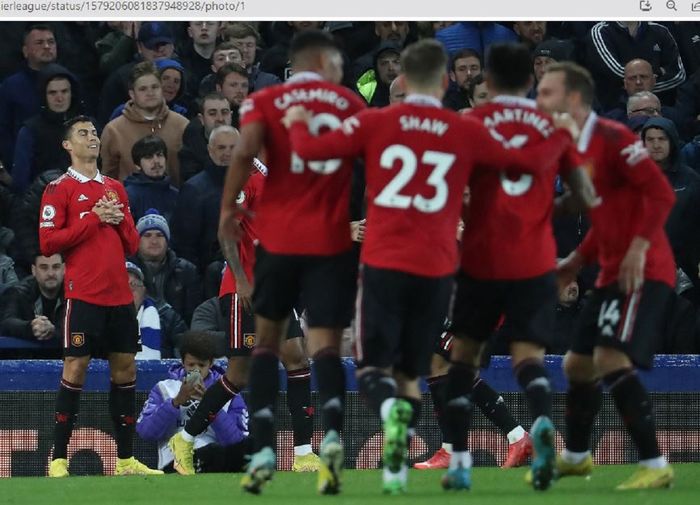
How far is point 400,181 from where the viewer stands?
853 cm

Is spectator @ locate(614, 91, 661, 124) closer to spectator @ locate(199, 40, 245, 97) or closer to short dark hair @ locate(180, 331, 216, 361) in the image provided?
spectator @ locate(199, 40, 245, 97)

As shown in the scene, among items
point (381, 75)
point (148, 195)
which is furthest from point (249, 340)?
point (381, 75)

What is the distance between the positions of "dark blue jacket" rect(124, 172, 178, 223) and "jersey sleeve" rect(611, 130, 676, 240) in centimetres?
675

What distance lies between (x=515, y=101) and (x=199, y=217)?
6403 millimetres

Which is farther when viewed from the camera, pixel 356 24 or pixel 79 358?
pixel 356 24

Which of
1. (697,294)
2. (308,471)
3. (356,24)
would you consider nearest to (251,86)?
(356,24)

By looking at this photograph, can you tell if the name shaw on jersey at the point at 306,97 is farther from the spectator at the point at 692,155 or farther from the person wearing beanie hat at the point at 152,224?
the spectator at the point at 692,155

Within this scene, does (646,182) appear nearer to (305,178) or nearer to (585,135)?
(585,135)

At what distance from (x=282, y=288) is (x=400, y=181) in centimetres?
95

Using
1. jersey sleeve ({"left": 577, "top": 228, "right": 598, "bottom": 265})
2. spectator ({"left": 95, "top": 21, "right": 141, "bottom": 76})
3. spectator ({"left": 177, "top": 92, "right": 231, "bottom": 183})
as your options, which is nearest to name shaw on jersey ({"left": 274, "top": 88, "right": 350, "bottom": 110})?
jersey sleeve ({"left": 577, "top": 228, "right": 598, "bottom": 265})

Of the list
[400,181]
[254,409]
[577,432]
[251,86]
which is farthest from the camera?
[251,86]

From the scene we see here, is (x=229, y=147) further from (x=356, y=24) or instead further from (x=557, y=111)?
(x=557, y=111)

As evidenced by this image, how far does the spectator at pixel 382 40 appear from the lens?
16469mm

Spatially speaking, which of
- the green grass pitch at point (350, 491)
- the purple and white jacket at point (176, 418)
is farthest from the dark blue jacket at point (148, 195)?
the green grass pitch at point (350, 491)
